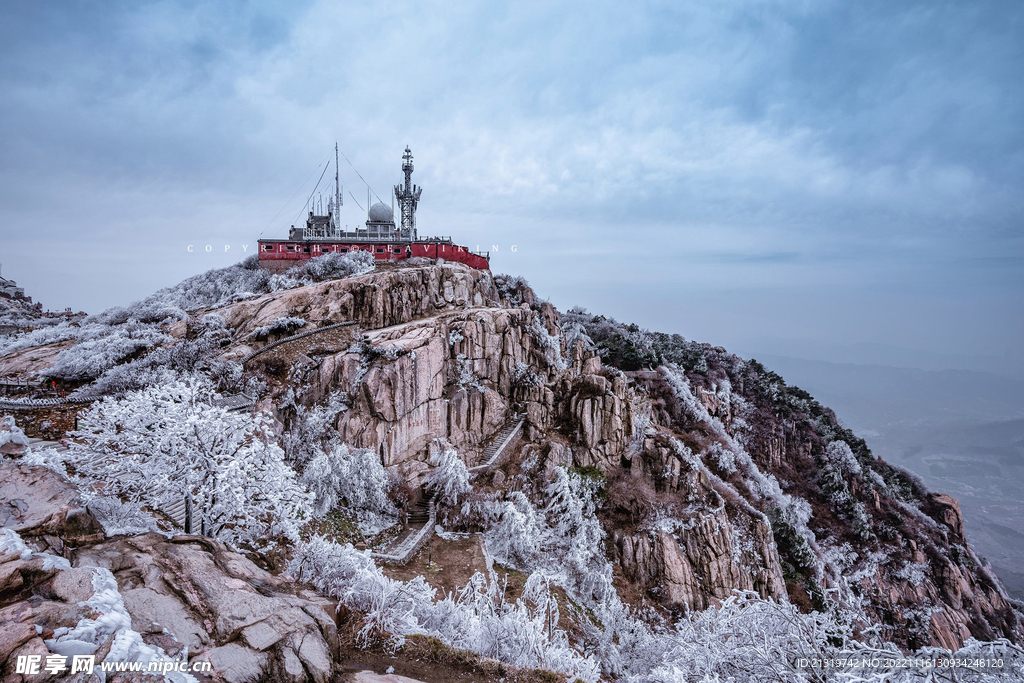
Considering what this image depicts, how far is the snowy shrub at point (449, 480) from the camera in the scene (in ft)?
90.4

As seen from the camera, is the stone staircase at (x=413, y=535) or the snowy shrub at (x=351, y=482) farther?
the snowy shrub at (x=351, y=482)

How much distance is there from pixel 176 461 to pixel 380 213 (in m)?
46.1

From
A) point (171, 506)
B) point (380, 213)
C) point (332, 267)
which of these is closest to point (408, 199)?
point (380, 213)

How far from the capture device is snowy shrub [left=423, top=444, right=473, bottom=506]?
27562 millimetres

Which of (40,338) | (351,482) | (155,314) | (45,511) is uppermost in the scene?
(155,314)

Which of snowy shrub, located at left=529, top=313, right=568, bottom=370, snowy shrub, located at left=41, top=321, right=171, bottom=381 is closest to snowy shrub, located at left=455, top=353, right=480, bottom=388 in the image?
snowy shrub, located at left=529, top=313, right=568, bottom=370

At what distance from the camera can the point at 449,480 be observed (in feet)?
91.0

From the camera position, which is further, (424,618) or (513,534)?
(513,534)

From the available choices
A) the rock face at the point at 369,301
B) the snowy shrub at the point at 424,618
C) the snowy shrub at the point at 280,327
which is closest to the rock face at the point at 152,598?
the snowy shrub at the point at 424,618

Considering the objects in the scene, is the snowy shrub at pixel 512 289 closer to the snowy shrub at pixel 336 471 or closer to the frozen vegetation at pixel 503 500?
the frozen vegetation at pixel 503 500

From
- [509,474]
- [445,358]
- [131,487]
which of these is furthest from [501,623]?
[445,358]

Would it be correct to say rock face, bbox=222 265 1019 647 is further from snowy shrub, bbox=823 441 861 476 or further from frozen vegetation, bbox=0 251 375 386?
frozen vegetation, bbox=0 251 375 386

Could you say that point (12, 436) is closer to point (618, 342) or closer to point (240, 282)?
point (240, 282)

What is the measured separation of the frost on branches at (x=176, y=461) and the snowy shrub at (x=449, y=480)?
12317 mm
